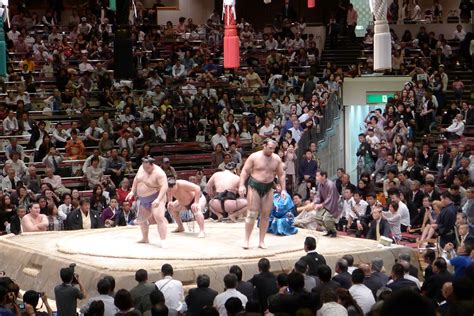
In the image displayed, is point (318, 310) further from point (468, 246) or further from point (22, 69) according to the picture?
point (22, 69)

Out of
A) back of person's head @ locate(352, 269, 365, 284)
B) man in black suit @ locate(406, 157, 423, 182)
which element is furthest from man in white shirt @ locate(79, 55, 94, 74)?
back of person's head @ locate(352, 269, 365, 284)

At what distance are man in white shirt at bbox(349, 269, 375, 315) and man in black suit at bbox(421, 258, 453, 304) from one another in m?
0.30

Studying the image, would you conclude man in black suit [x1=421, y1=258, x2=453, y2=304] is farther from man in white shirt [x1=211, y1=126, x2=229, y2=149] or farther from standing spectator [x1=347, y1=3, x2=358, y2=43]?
standing spectator [x1=347, y1=3, x2=358, y2=43]

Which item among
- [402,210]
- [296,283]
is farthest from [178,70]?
[296,283]

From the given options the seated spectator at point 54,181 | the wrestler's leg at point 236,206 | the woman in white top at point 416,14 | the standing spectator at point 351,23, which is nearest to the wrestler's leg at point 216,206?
the wrestler's leg at point 236,206

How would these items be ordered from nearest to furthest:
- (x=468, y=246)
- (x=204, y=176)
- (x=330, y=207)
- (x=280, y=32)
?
(x=468, y=246) < (x=330, y=207) < (x=204, y=176) < (x=280, y=32)

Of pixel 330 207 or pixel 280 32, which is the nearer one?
pixel 330 207

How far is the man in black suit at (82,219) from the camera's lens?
934cm

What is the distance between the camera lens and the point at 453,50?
49.6 feet

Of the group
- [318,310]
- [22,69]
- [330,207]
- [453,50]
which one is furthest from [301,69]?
[318,310]

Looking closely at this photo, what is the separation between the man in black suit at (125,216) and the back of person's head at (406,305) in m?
7.62

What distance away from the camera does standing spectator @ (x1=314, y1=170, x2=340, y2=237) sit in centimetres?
852

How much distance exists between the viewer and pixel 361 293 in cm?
536

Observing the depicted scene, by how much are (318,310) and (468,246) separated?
6.69ft
